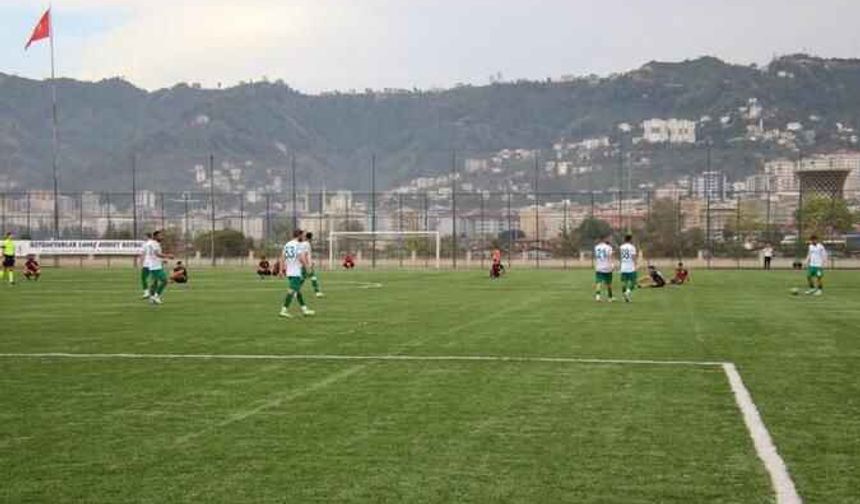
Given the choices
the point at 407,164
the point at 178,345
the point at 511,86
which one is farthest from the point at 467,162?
the point at 178,345

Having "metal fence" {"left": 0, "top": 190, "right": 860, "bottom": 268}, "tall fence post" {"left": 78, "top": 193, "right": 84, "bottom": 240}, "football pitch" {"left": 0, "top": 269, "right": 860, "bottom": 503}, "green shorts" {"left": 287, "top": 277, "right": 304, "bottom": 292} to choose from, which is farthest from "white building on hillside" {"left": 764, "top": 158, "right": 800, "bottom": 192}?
"football pitch" {"left": 0, "top": 269, "right": 860, "bottom": 503}

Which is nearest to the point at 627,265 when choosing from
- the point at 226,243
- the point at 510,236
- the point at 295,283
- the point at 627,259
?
the point at 627,259

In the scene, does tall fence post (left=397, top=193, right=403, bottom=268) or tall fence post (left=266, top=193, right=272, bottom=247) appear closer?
tall fence post (left=397, top=193, right=403, bottom=268)

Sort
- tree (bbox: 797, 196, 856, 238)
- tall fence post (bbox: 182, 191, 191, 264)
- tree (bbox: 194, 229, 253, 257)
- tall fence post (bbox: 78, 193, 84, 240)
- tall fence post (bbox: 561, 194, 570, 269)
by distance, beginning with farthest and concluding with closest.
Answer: tall fence post (bbox: 182, 191, 191, 264), tall fence post (bbox: 78, 193, 84, 240), tree (bbox: 194, 229, 253, 257), tall fence post (bbox: 561, 194, 570, 269), tree (bbox: 797, 196, 856, 238)

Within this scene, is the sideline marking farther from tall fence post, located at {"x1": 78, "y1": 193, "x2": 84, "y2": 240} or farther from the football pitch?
tall fence post, located at {"x1": 78, "y1": 193, "x2": 84, "y2": 240}

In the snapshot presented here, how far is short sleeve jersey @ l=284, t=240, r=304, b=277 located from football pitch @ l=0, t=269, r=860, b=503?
1.43 m

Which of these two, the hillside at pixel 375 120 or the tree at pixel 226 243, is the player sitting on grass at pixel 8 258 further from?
the hillside at pixel 375 120

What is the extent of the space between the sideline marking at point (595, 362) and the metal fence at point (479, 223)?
55404 millimetres

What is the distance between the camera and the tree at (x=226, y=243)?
3265 inches

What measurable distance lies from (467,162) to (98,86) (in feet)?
189

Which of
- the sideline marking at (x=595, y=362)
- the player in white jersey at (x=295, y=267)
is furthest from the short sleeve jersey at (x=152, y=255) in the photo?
the sideline marking at (x=595, y=362)

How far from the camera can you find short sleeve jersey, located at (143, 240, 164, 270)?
30.0 meters

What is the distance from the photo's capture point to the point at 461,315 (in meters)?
24.9

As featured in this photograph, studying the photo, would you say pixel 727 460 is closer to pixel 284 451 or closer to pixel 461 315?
pixel 284 451
